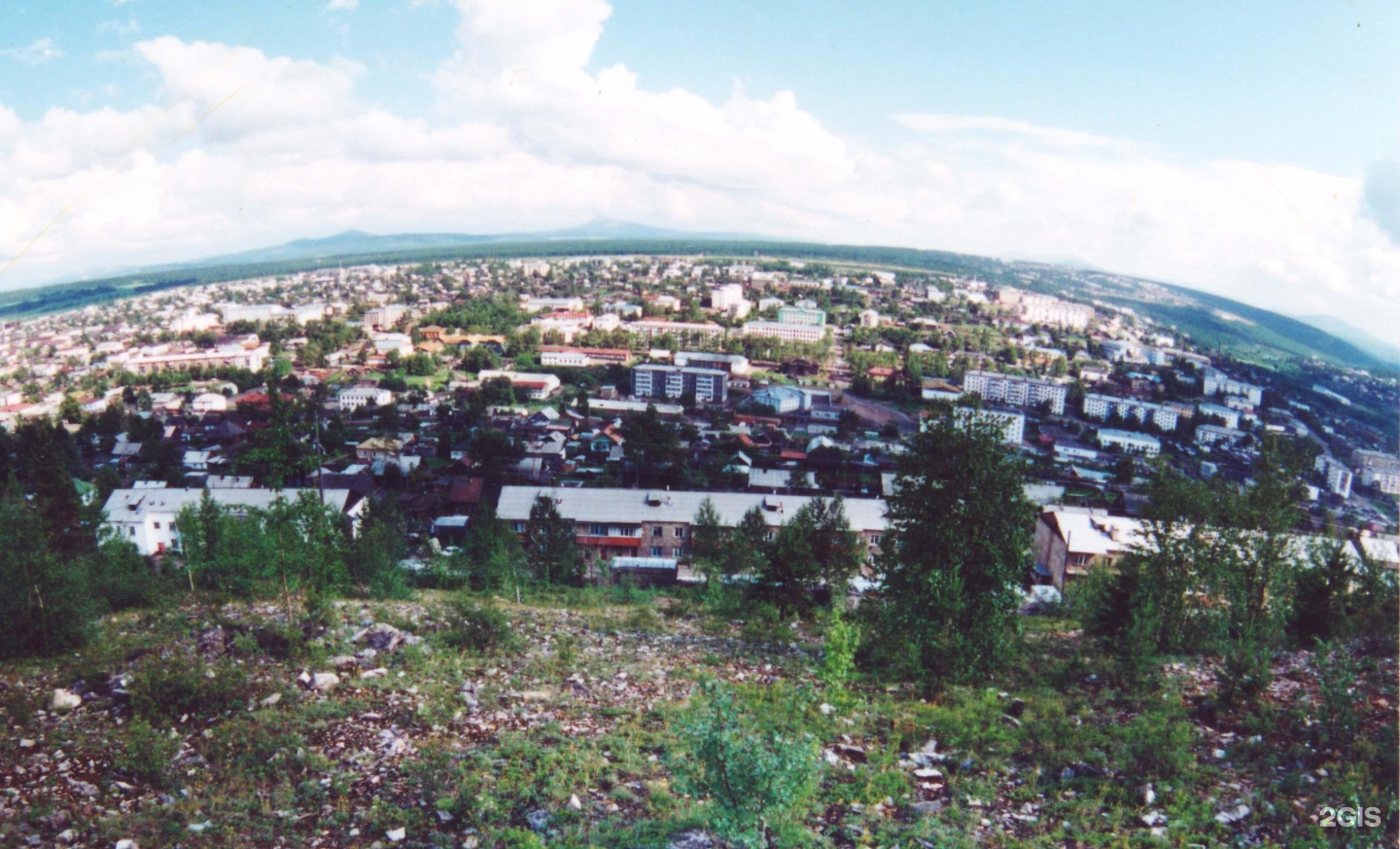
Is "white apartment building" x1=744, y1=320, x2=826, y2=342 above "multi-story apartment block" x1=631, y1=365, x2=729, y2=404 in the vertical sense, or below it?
above

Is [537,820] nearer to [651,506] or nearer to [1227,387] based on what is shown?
[651,506]

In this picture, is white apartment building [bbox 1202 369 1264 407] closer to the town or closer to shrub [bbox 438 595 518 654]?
the town

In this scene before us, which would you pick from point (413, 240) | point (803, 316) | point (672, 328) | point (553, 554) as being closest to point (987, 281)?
point (803, 316)

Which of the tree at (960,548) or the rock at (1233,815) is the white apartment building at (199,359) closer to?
the tree at (960,548)

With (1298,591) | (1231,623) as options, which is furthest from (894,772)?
(1298,591)

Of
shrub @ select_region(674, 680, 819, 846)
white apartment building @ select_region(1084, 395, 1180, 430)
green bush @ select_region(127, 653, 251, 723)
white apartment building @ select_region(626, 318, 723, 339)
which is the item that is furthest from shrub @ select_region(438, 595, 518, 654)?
A: white apartment building @ select_region(626, 318, 723, 339)

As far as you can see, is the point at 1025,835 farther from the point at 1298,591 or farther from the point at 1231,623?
the point at 1298,591
